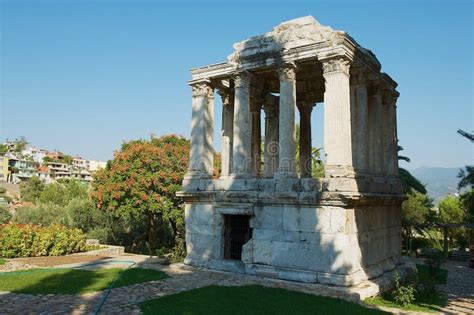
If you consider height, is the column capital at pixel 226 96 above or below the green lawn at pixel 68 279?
above

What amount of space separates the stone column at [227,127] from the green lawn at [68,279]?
5.79 metres

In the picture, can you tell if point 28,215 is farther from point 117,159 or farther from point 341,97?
point 341,97

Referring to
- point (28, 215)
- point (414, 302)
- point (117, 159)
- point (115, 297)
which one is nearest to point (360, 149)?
point (414, 302)

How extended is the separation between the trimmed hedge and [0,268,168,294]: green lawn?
16.6 ft

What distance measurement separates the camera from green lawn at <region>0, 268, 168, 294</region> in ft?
33.8

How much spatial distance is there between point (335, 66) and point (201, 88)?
563cm

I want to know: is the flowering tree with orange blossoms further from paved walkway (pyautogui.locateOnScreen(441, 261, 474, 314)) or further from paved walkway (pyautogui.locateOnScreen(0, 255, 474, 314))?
paved walkway (pyautogui.locateOnScreen(441, 261, 474, 314))

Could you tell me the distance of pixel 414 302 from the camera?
12086 millimetres

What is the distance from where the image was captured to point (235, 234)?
1497cm

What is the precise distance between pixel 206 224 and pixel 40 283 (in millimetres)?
5984

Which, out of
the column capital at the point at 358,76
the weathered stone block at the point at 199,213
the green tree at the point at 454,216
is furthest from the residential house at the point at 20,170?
the column capital at the point at 358,76

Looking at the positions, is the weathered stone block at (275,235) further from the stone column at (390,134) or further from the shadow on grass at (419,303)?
the stone column at (390,134)

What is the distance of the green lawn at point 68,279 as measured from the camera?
10.3 metres

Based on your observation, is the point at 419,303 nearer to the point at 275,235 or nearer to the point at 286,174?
the point at 275,235
